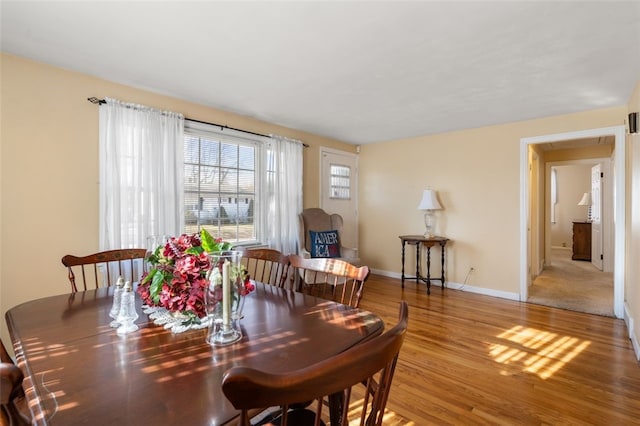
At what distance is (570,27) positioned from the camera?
198 cm

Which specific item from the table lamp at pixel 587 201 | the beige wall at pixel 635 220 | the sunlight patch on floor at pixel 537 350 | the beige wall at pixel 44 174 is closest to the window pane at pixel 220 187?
the beige wall at pixel 44 174

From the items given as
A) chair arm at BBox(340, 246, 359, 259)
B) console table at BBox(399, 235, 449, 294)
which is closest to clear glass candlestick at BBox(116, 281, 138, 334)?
chair arm at BBox(340, 246, 359, 259)

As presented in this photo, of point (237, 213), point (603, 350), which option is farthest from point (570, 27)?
point (237, 213)

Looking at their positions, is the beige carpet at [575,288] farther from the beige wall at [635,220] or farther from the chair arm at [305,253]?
the chair arm at [305,253]

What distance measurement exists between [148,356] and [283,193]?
3.35m

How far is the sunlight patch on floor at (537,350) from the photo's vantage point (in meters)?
2.35

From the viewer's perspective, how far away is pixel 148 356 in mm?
973

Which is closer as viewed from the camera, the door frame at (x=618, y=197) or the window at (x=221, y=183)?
the door frame at (x=618, y=197)

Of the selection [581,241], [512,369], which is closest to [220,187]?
[512,369]

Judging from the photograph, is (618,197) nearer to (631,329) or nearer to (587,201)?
(631,329)

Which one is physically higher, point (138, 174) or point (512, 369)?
point (138, 174)

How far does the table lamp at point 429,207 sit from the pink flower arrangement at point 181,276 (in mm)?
3744

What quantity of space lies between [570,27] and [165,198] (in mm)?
3489

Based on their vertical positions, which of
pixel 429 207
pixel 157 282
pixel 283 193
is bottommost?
pixel 157 282
